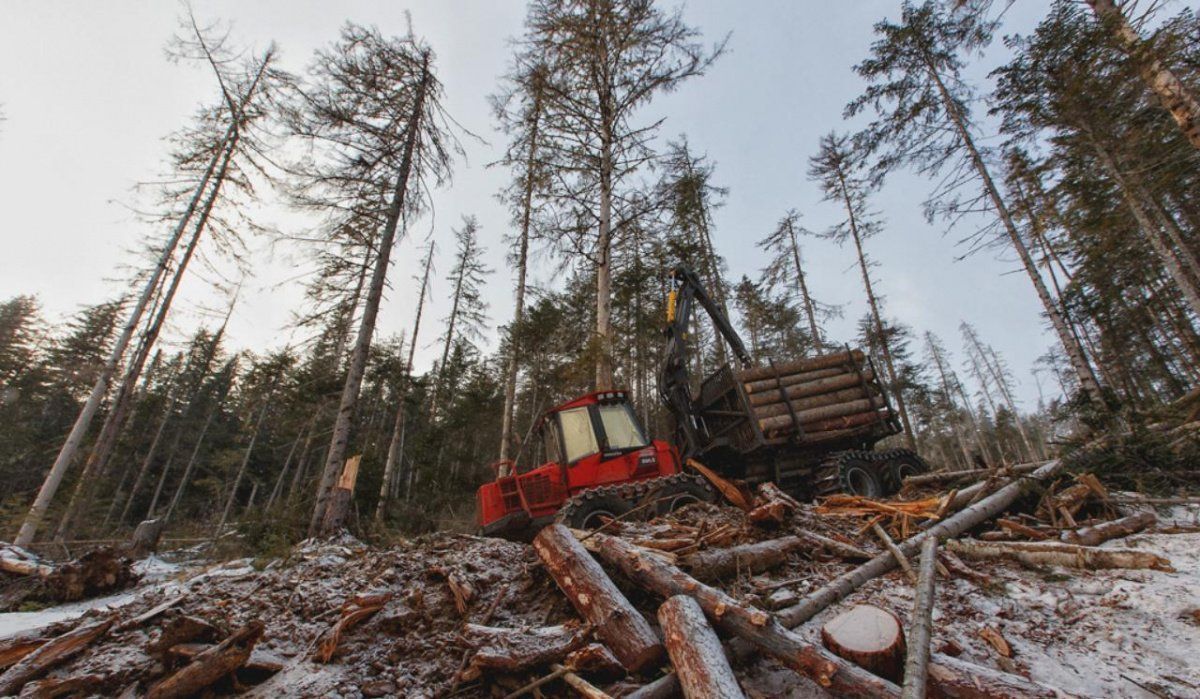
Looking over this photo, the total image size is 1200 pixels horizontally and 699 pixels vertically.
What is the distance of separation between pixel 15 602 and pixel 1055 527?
11.3m

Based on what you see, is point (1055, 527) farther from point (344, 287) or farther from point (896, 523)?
point (344, 287)

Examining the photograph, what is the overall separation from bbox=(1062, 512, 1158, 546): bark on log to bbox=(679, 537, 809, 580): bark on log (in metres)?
2.23

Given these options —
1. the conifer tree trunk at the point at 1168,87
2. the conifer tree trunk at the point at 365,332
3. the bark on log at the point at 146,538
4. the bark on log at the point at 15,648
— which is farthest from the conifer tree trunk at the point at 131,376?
the conifer tree trunk at the point at 1168,87

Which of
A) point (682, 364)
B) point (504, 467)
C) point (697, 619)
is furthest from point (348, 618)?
point (682, 364)

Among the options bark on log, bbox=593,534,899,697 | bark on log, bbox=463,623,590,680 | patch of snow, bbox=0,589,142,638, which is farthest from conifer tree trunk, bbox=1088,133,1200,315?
patch of snow, bbox=0,589,142,638

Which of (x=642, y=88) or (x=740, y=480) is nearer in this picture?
(x=740, y=480)

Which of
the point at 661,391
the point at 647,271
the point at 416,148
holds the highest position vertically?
the point at 416,148

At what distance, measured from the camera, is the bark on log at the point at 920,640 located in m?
1.65

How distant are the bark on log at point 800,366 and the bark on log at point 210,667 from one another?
7291 mm

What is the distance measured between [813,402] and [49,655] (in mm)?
9179

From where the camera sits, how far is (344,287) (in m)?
9.72

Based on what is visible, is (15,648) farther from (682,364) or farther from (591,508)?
(682,364)

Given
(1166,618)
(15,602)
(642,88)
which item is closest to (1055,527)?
(1166,618)

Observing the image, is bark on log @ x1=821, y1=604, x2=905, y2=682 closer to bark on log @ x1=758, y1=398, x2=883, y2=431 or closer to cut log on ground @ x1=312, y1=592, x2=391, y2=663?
cut log on ground @ x1=312, y1=592, x2=391, y2=663
